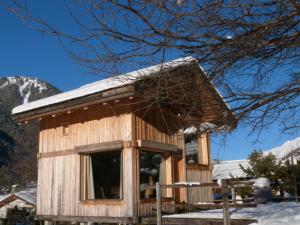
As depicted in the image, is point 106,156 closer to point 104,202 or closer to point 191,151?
point 104,202

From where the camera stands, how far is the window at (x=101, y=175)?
35.8 feet

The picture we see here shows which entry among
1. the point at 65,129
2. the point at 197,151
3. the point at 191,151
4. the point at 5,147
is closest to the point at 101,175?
the point at 65,129

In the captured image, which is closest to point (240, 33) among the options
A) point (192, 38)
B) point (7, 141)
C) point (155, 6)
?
point (192, 38)

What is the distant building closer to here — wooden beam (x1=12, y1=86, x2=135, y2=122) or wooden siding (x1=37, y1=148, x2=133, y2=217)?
wooden siding (x1=37, y1=148, x2=133, y2=217)

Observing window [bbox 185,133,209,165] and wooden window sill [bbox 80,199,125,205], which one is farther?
window [bbox 185,133,209,165]

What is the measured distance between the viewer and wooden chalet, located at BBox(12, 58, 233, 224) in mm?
10352

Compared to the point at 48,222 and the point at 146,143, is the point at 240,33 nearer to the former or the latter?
the point at 146,143

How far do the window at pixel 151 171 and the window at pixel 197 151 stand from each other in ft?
4.97

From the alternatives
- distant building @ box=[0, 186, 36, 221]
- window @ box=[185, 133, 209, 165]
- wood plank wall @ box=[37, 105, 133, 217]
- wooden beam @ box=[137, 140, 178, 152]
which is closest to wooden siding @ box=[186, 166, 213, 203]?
window @ box=[185, 133, 209, 165]

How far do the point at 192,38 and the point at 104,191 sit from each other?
7835 mm

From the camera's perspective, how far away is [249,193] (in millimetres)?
17984

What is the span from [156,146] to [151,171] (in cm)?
78

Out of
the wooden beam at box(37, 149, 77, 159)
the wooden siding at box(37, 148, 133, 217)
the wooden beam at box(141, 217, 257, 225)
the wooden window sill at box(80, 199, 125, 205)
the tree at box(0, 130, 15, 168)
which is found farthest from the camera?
the tree at box(0, 130, 15, 168)

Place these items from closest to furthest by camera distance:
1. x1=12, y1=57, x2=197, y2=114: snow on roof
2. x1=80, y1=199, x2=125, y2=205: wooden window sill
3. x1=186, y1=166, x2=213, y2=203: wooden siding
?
x1=12, y1=57, x2=197, y2=114: snow on roof < x1=80, y1=199, x2=125, y2=205: wooden window sill < x1=186, y1=166, x2=213, y2=203: wooden siding
